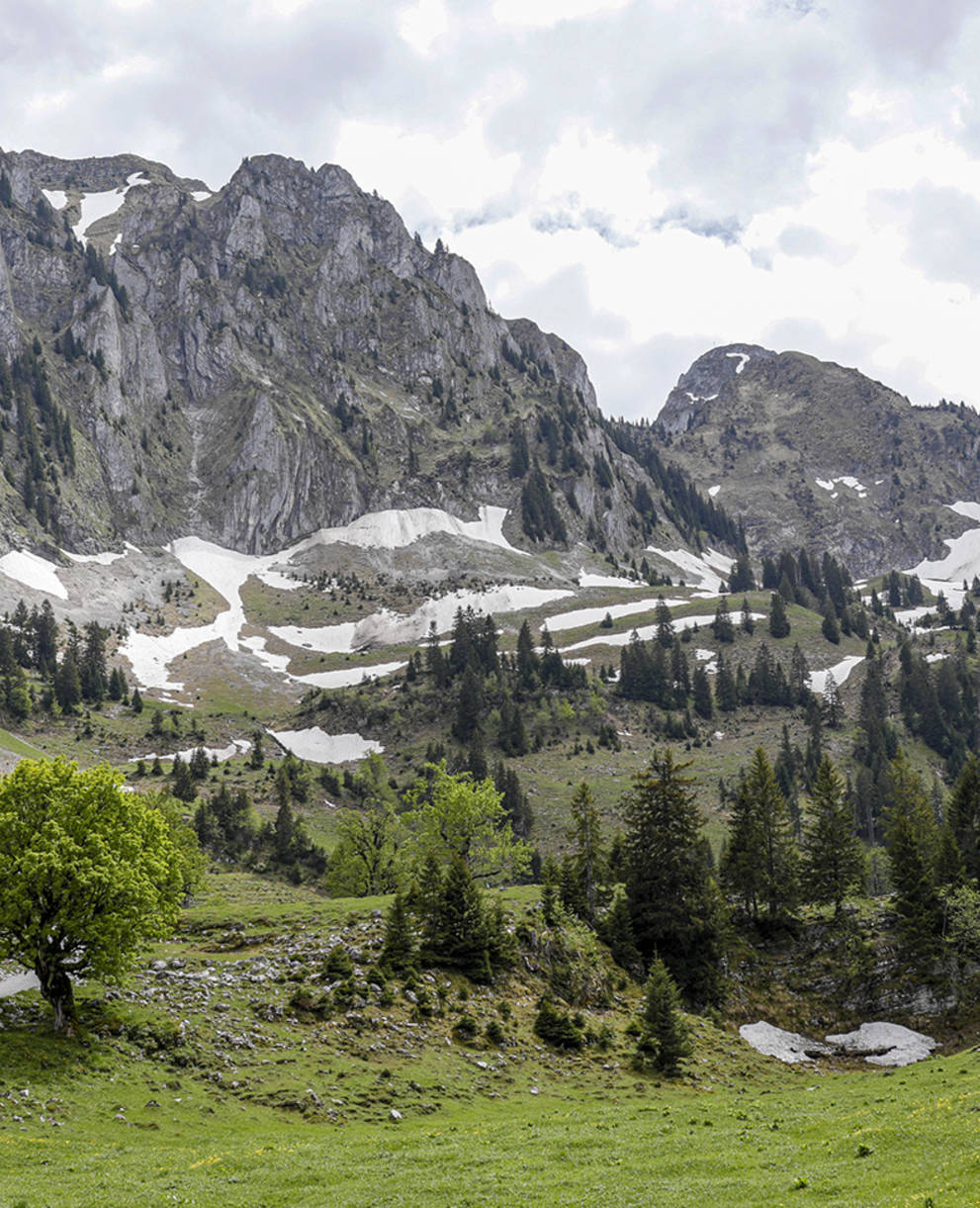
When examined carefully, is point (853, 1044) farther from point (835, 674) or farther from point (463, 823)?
point (835, 674)

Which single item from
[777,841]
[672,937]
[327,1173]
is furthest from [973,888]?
[327,1173]

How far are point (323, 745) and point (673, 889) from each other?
Answer: 117947 millimetres

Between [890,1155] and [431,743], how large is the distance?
13241 centimetres

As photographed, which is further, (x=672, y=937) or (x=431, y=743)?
(x=431, y=743)

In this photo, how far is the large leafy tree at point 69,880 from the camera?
30328mm

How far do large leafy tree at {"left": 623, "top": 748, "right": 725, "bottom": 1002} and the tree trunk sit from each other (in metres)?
35.6

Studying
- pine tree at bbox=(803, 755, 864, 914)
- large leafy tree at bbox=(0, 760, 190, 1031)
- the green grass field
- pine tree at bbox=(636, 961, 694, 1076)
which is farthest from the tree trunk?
pine tree at bbox=(803, 755, 864, 914)

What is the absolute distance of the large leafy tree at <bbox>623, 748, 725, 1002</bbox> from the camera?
53.0 meters

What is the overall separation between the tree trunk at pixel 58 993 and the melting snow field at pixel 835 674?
579 ft

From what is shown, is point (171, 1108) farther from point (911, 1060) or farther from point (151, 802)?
point (151, 802)

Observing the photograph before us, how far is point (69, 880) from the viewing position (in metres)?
30.9

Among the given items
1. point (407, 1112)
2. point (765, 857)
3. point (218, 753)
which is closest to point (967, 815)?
point (765, 857)

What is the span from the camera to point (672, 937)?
179 feet

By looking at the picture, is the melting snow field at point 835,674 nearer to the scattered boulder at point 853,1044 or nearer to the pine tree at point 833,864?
the pine tree at point 833,864
